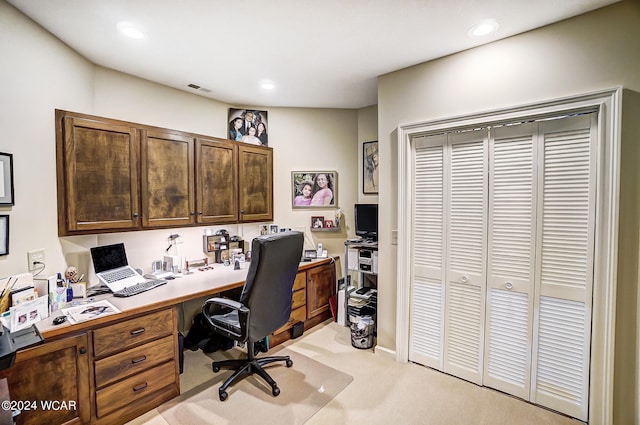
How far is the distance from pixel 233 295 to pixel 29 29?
103 inches

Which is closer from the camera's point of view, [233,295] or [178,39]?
[178,39]

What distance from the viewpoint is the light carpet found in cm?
205

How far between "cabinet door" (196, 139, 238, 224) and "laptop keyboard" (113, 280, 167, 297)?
2.33 ft

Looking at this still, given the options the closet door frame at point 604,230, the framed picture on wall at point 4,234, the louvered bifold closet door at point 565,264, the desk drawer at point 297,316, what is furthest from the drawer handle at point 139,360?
the closet door frame at point 604,230

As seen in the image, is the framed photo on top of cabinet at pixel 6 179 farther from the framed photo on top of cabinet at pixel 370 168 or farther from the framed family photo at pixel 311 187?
the framed photo on top of cabinet at pixel 370 168

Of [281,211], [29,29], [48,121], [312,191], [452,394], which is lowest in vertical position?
[452,394]

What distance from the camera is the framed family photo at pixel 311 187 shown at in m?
3.87

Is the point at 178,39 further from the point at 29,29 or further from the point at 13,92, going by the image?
the point at 13,92

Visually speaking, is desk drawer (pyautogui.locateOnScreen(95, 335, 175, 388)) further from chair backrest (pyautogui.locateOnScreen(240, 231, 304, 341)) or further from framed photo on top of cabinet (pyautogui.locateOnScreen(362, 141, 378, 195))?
framed photo on top of cabinet (pyautogui.locateOnScreen(362, 141, 378, 195))

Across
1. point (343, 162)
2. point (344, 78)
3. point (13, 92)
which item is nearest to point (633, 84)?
point (344, 78)

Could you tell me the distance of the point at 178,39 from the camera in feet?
7.07

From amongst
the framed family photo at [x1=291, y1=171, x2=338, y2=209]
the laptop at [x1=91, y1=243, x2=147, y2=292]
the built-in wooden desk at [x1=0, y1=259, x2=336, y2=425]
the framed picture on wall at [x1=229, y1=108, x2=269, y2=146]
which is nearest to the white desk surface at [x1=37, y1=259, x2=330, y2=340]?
the built-in wooden desk at [x1=0, y1=259, x2=336, y2=425]

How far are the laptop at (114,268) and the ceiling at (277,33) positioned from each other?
1.61 m

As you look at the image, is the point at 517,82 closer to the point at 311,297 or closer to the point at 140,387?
the point at 311,297
